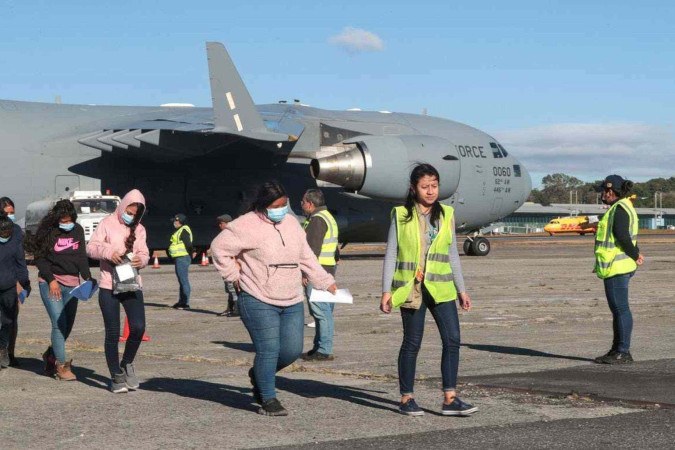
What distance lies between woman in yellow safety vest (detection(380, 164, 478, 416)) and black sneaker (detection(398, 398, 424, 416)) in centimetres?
3

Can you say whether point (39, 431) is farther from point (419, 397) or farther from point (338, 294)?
point (419, 397)

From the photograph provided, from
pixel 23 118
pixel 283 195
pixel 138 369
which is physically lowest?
pixel 138 369

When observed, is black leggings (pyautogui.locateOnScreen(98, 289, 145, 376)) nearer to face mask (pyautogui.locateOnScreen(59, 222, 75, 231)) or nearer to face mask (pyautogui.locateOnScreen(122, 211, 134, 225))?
face mask (pyautogui.locateOnScreen(122, 211, 134, 225))

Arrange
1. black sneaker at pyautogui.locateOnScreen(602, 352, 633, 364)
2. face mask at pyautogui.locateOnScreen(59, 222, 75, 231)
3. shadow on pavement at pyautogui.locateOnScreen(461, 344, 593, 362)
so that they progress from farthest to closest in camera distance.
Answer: shadow on pavement at pyautogui.locateOnScreen(461, 344, 593, 362)
black sneaker at pyautogui.locateOnScreen(602, 352, 633, 364)
face mask at pyautogui.locateOnScreen(59, 222, 75, 231)

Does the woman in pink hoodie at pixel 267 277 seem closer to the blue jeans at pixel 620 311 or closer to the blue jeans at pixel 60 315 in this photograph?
the blue jeans at pixel 60 315

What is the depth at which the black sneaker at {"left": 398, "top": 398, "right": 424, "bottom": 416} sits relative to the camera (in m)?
8.89

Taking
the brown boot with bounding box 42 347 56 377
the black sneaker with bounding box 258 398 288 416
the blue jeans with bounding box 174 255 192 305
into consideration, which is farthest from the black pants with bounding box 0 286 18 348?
the blue jeans with bounding box 174 255 192 305

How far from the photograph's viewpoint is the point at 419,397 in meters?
9.83

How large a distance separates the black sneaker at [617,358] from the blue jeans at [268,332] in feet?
13.6

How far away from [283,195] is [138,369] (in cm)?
374

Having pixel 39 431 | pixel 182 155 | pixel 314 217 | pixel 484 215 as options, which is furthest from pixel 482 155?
pixel 39 431

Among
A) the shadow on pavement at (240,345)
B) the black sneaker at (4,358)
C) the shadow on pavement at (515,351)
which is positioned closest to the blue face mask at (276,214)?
the black sneaker at (4,358)

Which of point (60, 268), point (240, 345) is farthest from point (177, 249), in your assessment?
point (60, 268)

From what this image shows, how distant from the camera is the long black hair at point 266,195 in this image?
361 inches
